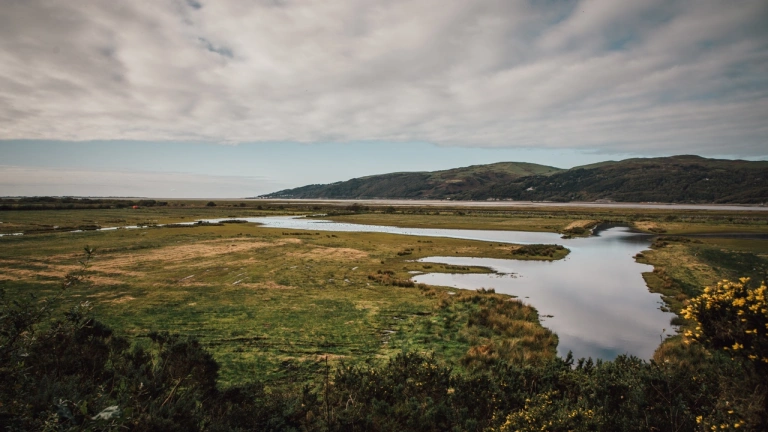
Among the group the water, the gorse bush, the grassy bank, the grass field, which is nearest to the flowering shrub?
the gorse bush

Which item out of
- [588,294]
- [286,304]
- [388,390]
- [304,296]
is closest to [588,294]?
[588,294]

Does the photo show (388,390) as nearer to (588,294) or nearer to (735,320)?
(735,320)

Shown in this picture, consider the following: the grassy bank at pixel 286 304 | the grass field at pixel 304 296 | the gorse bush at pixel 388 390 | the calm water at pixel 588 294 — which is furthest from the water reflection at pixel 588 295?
the gorse bush at pixel 388 390

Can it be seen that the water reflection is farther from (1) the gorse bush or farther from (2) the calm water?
(1) the gorse bush

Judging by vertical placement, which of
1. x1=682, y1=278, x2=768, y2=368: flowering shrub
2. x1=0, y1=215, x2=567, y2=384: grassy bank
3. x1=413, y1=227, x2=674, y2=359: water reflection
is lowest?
x1=413, y1=227, x2=674, y2=359: water reflection

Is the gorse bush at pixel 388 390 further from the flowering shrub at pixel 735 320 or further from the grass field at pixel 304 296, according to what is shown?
the grass field at pixel 304 296

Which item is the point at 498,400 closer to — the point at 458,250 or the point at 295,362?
the point at 295,362
